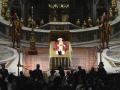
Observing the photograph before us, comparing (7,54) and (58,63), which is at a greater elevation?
(58,63)

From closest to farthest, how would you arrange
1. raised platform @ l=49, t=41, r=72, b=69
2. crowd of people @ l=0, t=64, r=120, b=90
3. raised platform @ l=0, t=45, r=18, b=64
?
crowd of people @ l=0, t=64, r=120, b=90 → raised platform @ l=49, t=41, r=72, b=69 → raised platform @ l=0, t=45, r=18, b=64

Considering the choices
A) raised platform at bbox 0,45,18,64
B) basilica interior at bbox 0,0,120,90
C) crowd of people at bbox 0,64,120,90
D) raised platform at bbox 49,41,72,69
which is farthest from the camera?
raised platform at bbox 0,45,18,64

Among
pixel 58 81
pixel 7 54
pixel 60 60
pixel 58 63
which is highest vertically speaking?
pixel 58 81

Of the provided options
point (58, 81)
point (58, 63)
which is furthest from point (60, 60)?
point (58, 81)

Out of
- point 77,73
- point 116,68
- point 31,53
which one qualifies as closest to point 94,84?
point 77,73

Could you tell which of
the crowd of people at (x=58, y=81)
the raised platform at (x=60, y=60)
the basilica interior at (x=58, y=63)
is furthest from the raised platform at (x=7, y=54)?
the crowd of people at (x=58, y=81)

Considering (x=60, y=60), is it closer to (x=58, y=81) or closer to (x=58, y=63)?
(x=58, y=63)

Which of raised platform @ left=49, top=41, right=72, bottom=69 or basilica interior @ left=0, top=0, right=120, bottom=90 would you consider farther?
raised platform @ left=49, top=41, right=72, bottom=69

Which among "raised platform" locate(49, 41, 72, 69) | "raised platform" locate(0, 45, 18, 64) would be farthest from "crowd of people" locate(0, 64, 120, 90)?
"raised platform" locate(0, 45, 18, 64)

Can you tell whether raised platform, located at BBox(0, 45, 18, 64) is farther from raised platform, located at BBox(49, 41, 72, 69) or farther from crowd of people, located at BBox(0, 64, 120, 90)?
crowd of people, located at BBox(0, 64, 120, 90)

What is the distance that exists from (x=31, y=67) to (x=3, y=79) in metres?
9.37

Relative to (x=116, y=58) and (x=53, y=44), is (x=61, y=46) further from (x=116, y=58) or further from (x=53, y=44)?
(x=116, y=58)

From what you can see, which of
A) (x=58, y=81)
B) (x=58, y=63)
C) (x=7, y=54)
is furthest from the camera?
(x=7, y=54)

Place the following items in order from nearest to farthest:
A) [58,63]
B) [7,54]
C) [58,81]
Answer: [58,81] < [58,63] < [7,54]
